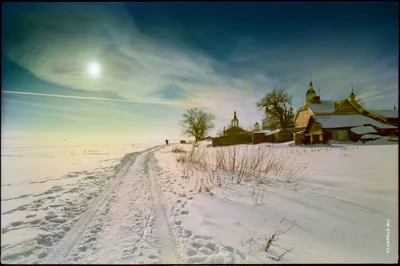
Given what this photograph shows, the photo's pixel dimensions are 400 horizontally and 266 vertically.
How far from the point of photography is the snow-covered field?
6.51ft

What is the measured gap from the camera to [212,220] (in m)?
2.78

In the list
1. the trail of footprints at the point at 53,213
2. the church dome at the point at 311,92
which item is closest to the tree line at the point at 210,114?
the church dome at the point at 311,92

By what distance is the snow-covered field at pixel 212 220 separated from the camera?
1.99m

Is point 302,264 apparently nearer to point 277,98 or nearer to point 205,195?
point 205,195

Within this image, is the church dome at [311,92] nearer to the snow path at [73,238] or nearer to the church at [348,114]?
the church at [348,114]

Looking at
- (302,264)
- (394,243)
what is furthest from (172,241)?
(394,243)

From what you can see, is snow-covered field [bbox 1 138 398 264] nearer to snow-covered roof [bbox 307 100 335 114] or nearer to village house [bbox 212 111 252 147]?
snow-covered roof [bbox 307 100 335 114]

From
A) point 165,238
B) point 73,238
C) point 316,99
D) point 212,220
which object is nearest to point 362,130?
point 316,99

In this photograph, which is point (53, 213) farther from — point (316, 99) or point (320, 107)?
point (320, 107)

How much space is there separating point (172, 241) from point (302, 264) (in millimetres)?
1569

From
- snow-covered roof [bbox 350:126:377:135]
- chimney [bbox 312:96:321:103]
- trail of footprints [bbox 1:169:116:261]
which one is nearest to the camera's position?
trail of footprints [bbox 1:169:116:261]

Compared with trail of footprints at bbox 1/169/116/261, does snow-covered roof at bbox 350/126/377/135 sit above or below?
above

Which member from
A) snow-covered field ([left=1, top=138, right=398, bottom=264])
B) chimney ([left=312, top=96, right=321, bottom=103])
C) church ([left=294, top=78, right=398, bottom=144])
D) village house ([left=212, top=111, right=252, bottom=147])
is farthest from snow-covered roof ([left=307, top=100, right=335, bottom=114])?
village house ([left=212, top=111, right=252, bottom=147])

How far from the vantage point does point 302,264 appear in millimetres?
1836
